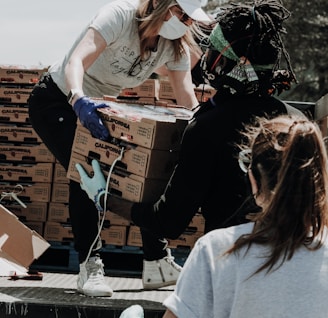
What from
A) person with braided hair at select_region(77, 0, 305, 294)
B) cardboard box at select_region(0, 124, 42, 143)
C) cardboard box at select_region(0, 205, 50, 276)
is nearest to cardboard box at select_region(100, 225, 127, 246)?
cardboard box at select_region(0, 205, 50, 276)

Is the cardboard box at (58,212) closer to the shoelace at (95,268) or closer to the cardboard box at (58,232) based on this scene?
the cardboard box at (58,232)

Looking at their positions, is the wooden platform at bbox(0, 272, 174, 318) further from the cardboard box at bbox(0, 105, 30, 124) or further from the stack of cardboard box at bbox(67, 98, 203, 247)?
the cardboard box at bbox(0, 105, 30, 124)

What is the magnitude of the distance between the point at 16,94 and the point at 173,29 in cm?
255

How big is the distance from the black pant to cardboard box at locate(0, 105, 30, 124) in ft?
6.24

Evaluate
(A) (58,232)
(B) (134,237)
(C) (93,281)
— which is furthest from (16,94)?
(C) (93,281)

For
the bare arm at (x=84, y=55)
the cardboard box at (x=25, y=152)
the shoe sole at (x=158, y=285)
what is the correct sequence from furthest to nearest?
the cardboard box at (x=25, y=152) → the shoe sole at (x=158, y=285) → the bare arm at (x=84, y=55)

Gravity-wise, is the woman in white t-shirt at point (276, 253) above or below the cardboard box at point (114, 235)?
above

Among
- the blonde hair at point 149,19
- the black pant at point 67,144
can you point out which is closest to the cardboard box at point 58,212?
the black pant at point 67,144

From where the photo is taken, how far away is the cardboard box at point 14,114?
6907mm

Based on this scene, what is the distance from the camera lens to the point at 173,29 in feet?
15.3

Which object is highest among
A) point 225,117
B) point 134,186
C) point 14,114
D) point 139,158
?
point 225,117

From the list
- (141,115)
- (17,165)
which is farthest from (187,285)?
Answer: (17,165)

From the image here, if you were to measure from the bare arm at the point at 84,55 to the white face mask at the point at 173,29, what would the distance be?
0.32 meters

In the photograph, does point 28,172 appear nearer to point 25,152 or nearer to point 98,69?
point 25,152
